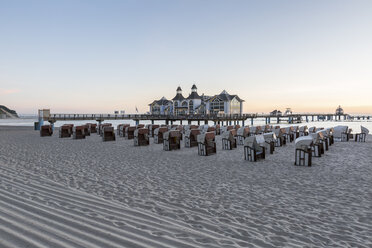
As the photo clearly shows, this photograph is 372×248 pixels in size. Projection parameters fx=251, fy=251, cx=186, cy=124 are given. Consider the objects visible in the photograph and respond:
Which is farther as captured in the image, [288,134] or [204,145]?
[288,134]

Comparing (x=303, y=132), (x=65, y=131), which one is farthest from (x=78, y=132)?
(x=303, y=132)

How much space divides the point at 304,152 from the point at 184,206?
22.2 ft

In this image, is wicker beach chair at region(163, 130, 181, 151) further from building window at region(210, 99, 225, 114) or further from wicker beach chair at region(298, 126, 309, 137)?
building window at region(210, 99, 225, 114)

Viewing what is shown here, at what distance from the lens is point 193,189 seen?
6.74 metres

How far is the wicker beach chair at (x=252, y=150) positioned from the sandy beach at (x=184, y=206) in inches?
49.6

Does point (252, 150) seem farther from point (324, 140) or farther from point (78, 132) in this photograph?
point (78, 132)

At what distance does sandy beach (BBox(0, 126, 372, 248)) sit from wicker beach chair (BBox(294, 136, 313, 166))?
0.40 m

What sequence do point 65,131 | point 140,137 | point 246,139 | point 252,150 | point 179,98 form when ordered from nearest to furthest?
point 252,150, point 246,139, point 140,137, point 65,131, point 179,98

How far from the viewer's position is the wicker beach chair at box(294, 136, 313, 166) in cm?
1000

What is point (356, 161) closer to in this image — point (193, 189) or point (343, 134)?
point (193, 189)

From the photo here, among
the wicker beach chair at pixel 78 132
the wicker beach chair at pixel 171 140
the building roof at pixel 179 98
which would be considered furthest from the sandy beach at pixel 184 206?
the building roof at pixel 179 98

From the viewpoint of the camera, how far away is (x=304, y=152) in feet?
33.1

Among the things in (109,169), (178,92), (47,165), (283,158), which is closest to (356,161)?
(283,158)

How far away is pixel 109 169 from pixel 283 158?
7.90 meters
